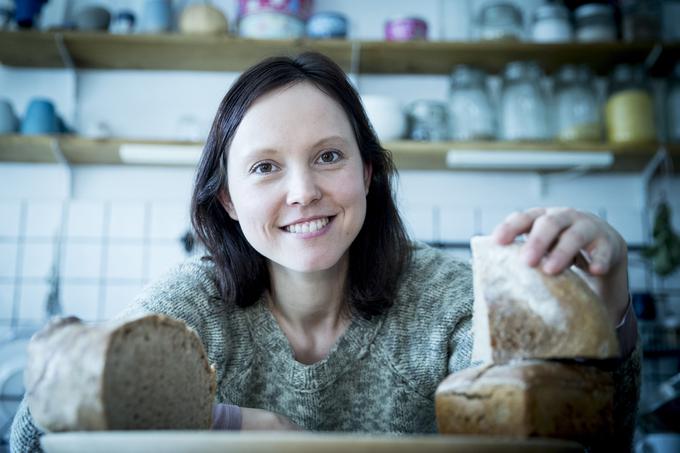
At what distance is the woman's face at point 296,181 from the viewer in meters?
0.95

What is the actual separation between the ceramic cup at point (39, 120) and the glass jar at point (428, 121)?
3.92 ft

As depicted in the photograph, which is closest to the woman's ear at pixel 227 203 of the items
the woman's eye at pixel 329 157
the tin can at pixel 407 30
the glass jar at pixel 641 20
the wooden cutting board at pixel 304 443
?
the woman's eye at pixel 329 157

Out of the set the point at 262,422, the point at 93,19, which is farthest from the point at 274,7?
the point at 262,422

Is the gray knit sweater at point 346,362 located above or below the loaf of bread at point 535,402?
below

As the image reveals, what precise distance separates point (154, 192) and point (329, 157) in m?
1.48

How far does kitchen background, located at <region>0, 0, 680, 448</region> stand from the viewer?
2.26 metres

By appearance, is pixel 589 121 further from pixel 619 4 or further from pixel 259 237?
pixel 259 237

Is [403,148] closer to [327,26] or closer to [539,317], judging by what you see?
[327,26]

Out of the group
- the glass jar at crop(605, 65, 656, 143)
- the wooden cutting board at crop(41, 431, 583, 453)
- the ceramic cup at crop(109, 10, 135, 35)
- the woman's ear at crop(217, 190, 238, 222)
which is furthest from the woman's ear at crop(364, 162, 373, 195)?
the ceramic cup at crop(109, 10, 135, 35)

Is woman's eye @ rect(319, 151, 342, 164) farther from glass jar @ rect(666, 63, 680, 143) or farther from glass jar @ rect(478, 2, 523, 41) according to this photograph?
glass jar @ rect(666, 63, 680, 143)

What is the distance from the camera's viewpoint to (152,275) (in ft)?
7.47

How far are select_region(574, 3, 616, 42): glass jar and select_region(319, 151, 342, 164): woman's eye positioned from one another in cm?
153

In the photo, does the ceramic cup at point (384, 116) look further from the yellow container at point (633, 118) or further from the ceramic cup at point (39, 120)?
the ceramic cup at point (39, 120)

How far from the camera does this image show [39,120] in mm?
2088
